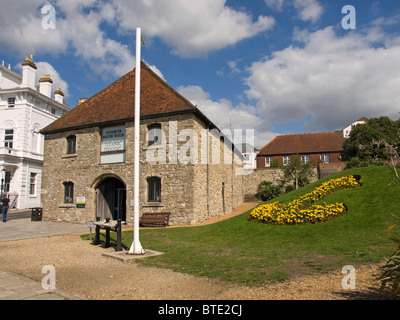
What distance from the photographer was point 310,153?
1780 inches

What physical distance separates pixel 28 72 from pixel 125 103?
20.2 meters

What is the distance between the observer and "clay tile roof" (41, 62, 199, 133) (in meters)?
17.4

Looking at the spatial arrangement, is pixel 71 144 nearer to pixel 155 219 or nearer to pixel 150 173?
pixel 150 173

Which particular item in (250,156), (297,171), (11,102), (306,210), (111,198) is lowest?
(306,210)

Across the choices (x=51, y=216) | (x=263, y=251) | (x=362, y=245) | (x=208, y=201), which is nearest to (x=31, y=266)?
(x=263, y=251)

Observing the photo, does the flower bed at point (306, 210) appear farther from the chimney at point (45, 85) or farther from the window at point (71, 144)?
the chimney at point (45, 85)

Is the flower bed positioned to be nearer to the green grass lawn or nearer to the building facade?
the green grass lawn

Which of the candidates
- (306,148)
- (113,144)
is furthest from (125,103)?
(306,148)

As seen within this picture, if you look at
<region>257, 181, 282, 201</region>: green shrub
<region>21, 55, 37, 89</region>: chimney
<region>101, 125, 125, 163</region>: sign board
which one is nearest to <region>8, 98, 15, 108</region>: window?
<region>21, 55, 37, 89</region>: chimney

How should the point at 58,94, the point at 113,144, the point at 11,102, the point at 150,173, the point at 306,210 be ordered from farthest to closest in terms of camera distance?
1. the point at 58,94
2. the point at 11,102
3. the point at 113,144
4. the point at 150,173
5. the point at 306,210

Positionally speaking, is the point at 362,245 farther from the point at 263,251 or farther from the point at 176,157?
the point at 176,157

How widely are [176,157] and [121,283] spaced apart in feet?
37.1

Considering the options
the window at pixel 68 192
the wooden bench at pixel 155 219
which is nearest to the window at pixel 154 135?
the wooden bench at pixel 155 219

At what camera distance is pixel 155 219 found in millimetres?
15961
